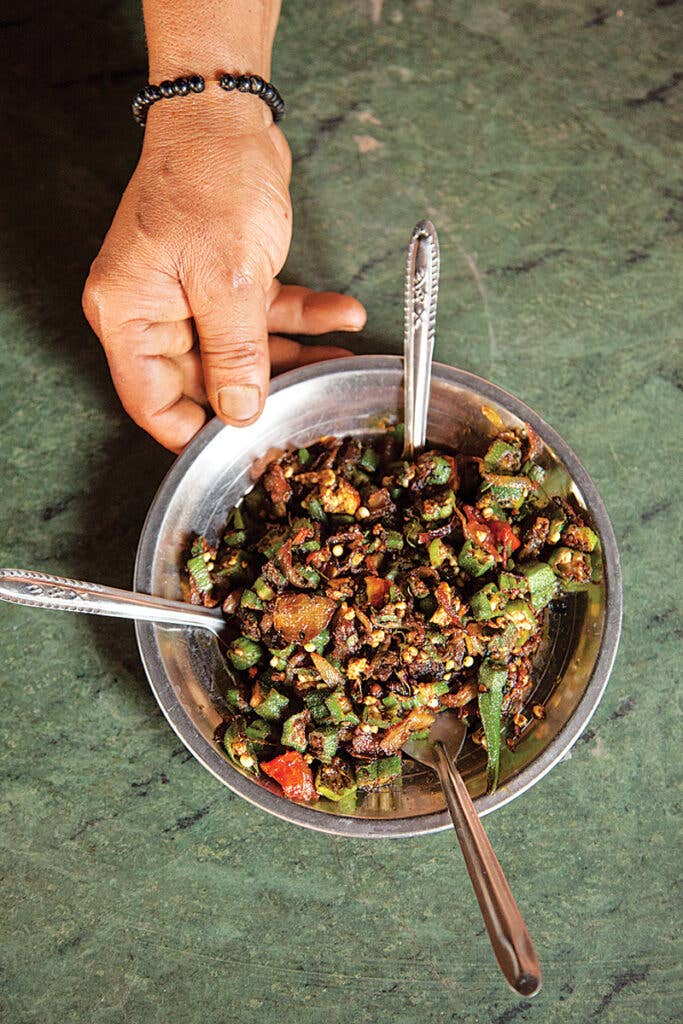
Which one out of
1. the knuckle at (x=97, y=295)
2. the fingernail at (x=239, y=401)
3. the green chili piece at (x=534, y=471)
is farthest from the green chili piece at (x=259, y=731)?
the knuckle at (x=97, y=295)

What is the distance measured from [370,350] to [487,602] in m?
0.89

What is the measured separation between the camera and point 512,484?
6.18 feet

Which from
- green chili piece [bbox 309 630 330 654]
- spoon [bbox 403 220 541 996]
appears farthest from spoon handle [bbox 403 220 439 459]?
green chili piece [bbox 309 630 330 654]

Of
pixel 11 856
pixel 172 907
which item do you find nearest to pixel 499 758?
pixel 172 907

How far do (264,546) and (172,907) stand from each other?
95 centimetres

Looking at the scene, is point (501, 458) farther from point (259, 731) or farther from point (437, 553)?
point (259, 731)

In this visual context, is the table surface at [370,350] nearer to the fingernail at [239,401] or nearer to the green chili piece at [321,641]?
the fingernail at [239,401]

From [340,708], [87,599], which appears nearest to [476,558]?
[340,708]

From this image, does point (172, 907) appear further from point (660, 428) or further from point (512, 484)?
point (660, 428)

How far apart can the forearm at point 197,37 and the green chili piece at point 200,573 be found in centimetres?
109

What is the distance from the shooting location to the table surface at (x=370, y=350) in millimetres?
2102

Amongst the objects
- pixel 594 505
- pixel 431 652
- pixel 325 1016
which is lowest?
pixel 325 1016

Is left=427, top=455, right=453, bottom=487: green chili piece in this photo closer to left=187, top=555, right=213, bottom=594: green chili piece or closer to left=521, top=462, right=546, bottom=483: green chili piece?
left=521, top=462, right=546, bottom=483: green chili piece

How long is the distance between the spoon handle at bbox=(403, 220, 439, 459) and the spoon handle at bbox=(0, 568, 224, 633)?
65 centimetres
